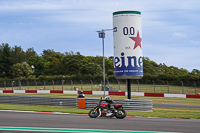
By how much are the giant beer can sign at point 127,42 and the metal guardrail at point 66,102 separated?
2336 mm

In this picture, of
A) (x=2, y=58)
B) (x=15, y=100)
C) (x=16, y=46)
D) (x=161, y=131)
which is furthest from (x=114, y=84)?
(x=16, y=46)

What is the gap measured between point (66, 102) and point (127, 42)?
24.3 feet

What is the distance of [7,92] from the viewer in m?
54.3

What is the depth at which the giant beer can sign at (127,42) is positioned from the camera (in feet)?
77.5

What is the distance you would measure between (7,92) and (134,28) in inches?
1441

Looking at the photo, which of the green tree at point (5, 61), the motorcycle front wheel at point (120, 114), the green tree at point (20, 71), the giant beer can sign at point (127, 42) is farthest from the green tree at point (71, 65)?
the motorcycle front wheel at point (120, 114)

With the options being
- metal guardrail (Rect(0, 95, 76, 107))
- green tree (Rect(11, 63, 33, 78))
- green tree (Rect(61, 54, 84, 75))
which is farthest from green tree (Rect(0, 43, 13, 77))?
metal guardrail (Rect(0, 95, 76, 107))

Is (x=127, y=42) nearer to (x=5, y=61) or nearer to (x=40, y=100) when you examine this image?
(x=40, y=100)

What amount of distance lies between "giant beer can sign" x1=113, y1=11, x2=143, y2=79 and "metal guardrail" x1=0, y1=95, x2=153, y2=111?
2336 millimetres

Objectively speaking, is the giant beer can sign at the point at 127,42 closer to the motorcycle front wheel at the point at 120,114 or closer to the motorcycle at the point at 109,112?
the motorcycle at the point at 109,112

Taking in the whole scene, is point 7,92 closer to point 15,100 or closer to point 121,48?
point 15,100

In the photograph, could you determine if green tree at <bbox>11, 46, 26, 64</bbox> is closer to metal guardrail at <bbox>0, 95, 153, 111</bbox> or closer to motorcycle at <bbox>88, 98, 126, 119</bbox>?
metal guardrail at <bbox>0, 95, 153, 111</bbox>

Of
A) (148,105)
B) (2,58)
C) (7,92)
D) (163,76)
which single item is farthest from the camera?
(2,58)

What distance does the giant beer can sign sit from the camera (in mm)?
23625
